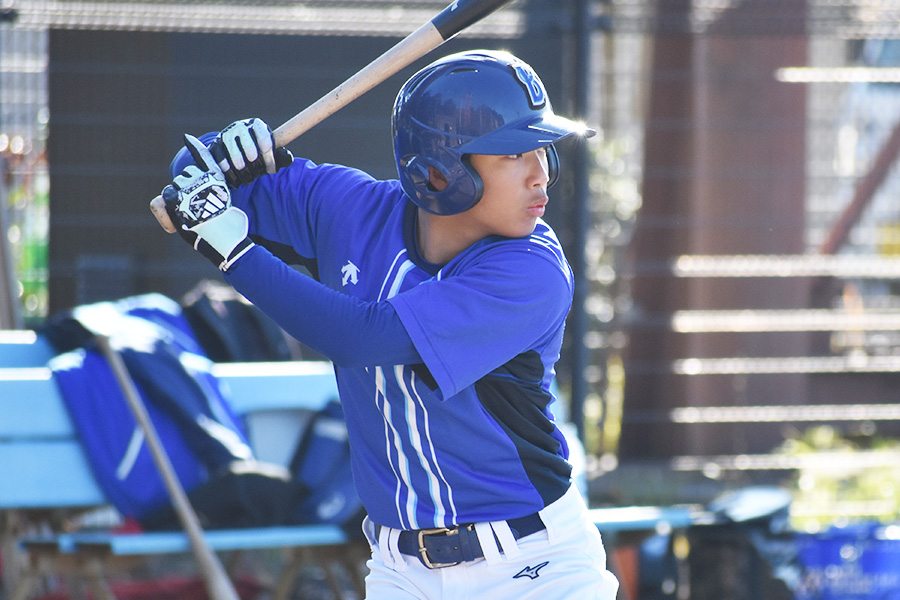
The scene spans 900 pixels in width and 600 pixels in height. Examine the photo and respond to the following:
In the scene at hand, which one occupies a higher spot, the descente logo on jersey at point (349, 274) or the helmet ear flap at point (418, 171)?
the helmet ear flap at point (418, 171)

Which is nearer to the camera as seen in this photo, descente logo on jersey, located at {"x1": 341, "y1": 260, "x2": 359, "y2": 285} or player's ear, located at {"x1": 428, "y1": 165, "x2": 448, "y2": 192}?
player's ear, located at {"x1": 428, "y1": 165, "x2": 448, "y2": 192}

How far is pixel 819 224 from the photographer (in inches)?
260

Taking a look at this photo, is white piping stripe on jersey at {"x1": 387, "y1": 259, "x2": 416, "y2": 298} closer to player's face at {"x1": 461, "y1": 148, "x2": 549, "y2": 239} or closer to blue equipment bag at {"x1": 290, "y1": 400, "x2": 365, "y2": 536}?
player's face at {"x1": 461, "y1": 148, "x2": 549, "y2": 239}

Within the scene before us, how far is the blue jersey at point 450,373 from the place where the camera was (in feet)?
6.23

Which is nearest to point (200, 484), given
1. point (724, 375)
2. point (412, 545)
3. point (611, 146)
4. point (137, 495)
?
point (137, 495)

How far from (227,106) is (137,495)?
2130 millimetres

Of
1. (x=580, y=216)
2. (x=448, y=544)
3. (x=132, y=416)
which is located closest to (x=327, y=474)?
(x=132, y=416)

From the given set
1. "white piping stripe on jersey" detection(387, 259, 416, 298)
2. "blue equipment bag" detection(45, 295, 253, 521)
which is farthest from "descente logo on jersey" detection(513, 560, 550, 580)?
"blue equipment bag" detection(45, 295, 253, 521)

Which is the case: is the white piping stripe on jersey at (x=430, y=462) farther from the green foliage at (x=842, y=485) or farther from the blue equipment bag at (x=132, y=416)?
the green foliage at (x=842, y=485)

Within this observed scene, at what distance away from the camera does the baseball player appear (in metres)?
1.89

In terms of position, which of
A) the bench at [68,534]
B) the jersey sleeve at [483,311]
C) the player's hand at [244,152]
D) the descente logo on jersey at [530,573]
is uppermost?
the player's hand at [244,152]

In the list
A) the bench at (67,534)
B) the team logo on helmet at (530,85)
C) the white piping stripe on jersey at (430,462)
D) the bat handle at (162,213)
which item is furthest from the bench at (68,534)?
the team logo on helmet at (530,85)

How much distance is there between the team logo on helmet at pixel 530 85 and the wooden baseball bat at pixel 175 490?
A: 184 centimetres

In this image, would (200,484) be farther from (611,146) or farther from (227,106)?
(611,146)
